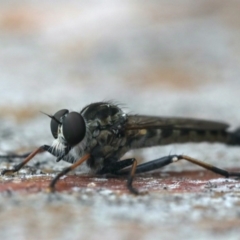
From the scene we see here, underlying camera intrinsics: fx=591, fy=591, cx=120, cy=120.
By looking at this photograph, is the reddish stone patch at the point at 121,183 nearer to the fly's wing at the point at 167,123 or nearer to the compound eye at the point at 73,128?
the compound eye at the point at 73,128

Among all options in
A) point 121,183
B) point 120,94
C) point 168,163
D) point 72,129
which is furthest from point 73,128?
point 120,94

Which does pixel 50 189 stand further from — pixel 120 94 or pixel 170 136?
pixel 120 94

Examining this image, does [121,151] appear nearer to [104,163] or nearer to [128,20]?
[104,163]

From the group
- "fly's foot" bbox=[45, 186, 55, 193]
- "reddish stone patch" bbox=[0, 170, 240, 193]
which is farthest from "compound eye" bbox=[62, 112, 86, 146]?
"fly's foot" bbox=[45, 186, 55, 193]

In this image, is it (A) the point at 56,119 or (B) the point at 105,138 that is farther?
(B) the point at 105,138

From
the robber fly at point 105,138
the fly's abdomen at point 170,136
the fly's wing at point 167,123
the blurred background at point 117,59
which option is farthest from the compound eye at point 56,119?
the blurred background at point 117,59

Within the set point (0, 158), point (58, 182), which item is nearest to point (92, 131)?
point (58, 182)

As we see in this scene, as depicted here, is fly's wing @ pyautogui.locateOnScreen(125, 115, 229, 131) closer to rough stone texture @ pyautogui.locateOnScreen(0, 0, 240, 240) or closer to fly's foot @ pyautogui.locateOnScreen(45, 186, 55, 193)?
rough stone texture @ pyautogui.locateOnScreen(0, 0, 240, 240)
